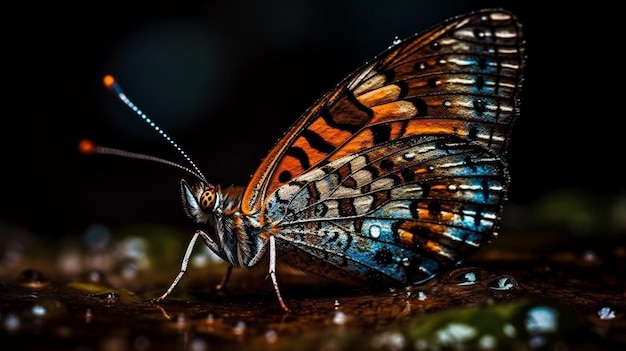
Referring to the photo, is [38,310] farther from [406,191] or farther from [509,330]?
[406,191]

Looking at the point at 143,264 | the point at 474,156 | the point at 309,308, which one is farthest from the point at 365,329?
the point at 143,264

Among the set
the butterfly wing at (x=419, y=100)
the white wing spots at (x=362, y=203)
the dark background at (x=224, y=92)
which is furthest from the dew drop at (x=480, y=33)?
the dark background at (x=224, y=92)

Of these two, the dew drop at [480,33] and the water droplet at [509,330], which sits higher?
the dew drop at [480,33]

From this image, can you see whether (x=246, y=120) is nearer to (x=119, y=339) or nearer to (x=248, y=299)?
(x=248, y=299)

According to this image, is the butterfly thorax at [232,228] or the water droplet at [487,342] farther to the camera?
the butterfly thorax at [232,228]

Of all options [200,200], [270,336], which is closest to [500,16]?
[200,200]

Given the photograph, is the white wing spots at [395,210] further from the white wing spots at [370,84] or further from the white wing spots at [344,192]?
the white wing spots at [370,84]

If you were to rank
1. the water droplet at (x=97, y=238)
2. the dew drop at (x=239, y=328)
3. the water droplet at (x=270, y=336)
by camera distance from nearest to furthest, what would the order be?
the water droplet at (x=270, y=336) → the dew drop at (x=239, y=328) → the water droplet at (x=97, y=238)
